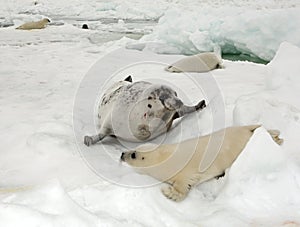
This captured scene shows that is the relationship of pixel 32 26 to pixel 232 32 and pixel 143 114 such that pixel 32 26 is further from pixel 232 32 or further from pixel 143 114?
pixel 143 114

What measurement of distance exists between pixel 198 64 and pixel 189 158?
237 cm

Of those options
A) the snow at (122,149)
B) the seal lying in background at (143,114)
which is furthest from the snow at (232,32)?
the seal lying in background at (143,114)

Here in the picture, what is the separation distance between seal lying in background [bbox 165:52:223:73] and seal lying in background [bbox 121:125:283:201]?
2049mm

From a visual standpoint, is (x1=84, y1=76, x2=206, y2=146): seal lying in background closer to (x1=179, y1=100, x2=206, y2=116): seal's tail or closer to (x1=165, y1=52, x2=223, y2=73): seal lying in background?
(x1=179, y1=100, x2=206, y2=116): seal's tail

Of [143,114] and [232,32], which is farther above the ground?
[143,114]

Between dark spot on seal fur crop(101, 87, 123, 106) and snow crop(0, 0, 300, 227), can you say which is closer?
snow crop(0, 0, 300, 227)

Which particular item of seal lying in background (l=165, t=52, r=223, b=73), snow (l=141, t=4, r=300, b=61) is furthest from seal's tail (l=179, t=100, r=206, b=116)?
snow (l=141, t=4, r=300, b=61)

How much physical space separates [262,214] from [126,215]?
1.70ft

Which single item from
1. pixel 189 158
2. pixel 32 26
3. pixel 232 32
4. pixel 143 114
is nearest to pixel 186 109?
pixel 143 114

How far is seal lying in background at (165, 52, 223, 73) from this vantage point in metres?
4.15

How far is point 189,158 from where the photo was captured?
199cm

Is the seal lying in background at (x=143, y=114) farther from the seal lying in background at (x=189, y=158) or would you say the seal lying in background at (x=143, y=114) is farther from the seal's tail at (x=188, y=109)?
the seal lying in background at (x=189, y=158)

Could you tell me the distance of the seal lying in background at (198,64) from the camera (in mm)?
4148

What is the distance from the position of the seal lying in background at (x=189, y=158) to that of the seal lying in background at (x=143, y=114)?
312mm
